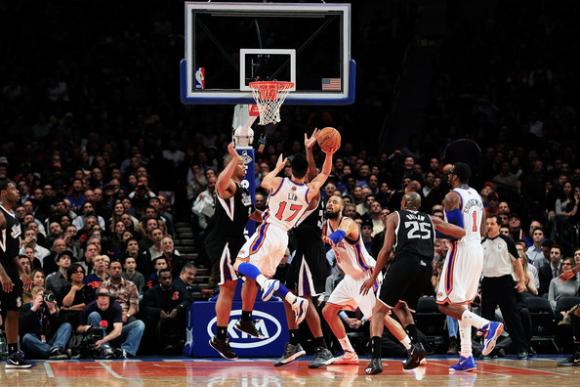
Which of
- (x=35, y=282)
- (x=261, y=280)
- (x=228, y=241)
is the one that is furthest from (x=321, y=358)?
(x=35, y=282)

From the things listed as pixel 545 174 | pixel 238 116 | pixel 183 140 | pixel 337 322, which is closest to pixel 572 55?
pixel 545 174

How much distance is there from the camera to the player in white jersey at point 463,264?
39.9ft

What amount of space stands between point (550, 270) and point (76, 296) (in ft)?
24.1

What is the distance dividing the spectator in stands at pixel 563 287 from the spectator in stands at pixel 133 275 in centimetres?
620

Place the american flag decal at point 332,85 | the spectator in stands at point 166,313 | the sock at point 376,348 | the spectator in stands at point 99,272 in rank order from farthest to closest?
the spectator in stands at point 166,313
the spectator in stands at point 99,272
the american flag decal at point 332,85
the sock at point 376,348

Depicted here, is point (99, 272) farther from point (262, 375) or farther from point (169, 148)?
point (169, 148)

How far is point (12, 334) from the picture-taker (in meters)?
A: 12.5

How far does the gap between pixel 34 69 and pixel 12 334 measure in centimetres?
1196

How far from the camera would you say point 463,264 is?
40.4 feet

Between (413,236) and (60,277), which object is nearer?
(413,236)

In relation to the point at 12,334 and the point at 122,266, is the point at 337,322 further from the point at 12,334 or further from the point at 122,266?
the point at 122,266

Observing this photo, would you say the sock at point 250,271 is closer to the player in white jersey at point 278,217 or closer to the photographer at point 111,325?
the player in white jersey at point 278,217

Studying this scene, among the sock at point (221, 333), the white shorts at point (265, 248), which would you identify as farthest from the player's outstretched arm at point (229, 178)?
the sock at point (221, 333)

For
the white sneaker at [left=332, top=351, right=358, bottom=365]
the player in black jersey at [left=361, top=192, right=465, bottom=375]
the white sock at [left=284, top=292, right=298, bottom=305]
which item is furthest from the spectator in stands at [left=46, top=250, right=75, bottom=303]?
the player in black jersey at [left=361, top=192, right=465, bottom=375]
